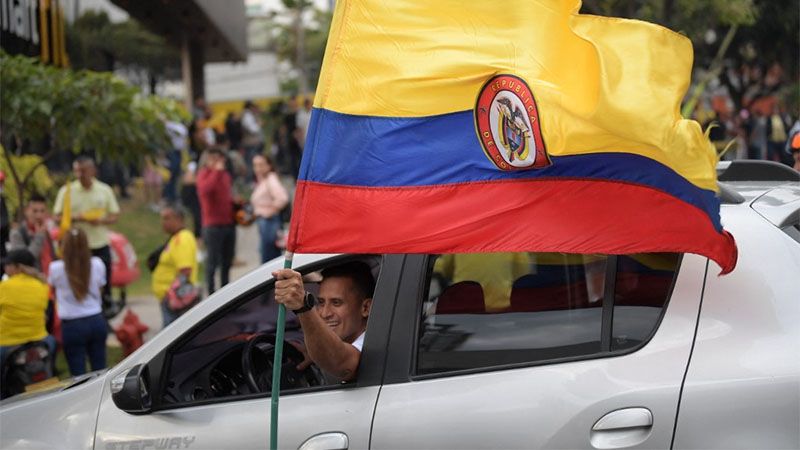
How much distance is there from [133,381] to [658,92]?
213 cm

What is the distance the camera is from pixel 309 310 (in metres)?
3.87

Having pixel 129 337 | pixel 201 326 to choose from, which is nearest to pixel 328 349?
pixel 201 326

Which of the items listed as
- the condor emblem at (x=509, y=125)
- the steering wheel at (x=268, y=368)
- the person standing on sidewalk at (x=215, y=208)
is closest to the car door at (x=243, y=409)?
the steering wheel at (x=268, y=368)

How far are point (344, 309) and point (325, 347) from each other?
45cm

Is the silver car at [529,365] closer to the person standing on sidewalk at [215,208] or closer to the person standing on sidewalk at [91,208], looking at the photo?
the person standing on sidewalk at [91,208]

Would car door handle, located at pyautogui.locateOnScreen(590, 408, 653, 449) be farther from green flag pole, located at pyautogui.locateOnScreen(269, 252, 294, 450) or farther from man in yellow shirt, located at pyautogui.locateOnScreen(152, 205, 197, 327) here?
man in yellow shirt, located at pyautogui.locateOnScreen(152, 205, 197, 327)

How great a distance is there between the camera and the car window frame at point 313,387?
4.08 metres

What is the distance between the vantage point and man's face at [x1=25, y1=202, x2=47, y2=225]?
428 inches

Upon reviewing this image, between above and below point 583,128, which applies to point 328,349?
below

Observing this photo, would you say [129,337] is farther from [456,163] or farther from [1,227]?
[456,163]

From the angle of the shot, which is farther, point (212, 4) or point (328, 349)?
point (212, 4)

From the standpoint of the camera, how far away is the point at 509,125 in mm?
3521

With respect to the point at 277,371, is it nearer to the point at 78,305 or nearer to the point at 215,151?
the point at 78,305

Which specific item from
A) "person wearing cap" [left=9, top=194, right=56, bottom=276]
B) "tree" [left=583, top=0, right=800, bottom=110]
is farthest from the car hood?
"tree" [left=583, top=0, right=800, bottom=110]
